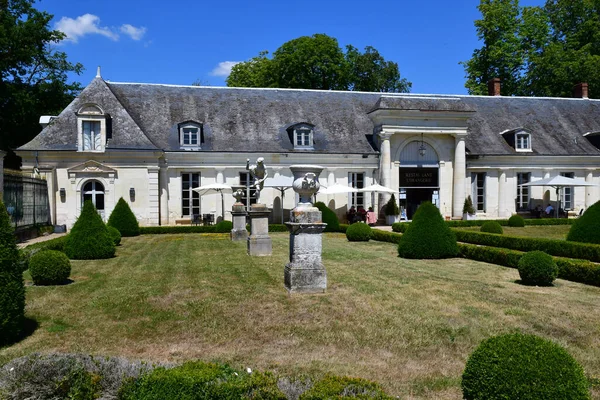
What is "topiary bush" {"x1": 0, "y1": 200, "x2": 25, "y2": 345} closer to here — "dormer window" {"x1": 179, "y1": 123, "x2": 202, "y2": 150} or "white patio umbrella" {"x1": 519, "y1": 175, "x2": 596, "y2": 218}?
"dormer window" {"x1": 179, "y1": 123, "x2": 202, "y2": 150}

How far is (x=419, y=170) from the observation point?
28.2 metres

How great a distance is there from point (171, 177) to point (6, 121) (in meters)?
11.3

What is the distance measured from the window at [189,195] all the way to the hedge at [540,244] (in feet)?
44.3

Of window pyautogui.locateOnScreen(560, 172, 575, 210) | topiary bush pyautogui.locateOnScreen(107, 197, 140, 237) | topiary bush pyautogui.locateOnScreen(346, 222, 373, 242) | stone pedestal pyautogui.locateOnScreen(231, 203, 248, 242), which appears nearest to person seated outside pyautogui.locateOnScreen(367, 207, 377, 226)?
topiary bush pyautogui.locateOnScreen(346, 222, 373, 242)

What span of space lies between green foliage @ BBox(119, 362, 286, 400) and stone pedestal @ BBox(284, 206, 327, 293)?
4.47 metres

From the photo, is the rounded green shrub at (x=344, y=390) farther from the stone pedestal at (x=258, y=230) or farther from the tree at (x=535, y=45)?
the tree at (x=535, y=45)

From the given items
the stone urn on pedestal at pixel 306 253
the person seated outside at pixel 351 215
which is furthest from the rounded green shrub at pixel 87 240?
the person seated outside at pixel 351 215

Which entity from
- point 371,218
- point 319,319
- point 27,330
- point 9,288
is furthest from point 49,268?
point 371,218

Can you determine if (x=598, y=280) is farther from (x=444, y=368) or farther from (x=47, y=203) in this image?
(x=47, y=203)

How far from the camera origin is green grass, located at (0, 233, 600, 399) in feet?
→ 19.1

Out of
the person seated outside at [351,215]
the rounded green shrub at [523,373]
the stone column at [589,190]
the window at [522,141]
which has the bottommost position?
the rounded green shrub at [523,373]

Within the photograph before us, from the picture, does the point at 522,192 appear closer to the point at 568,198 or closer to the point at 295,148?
the point at 568,198

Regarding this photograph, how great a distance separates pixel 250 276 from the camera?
1058 centimetres

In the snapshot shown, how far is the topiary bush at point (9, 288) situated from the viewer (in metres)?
6.18
